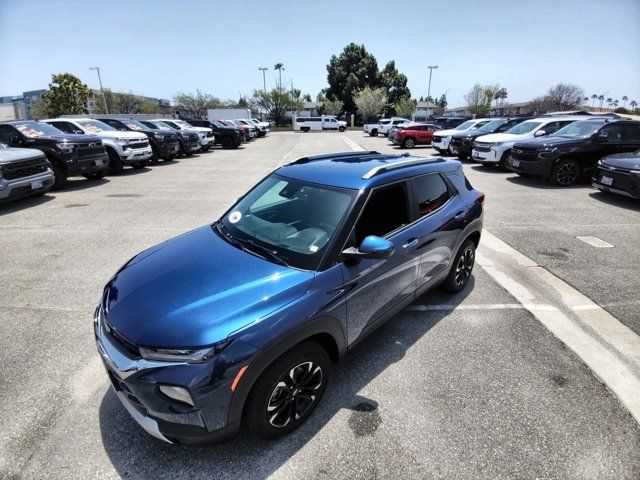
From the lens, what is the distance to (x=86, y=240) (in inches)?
239

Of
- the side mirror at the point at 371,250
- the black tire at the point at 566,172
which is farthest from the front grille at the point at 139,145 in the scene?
the black tire at the point at 566,172

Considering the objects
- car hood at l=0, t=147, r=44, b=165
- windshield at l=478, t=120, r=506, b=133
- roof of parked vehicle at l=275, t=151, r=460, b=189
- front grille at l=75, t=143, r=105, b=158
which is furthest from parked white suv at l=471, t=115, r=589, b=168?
car hood at l=0, t=147, r=44, b=165

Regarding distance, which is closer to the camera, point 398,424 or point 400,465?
point 400,465

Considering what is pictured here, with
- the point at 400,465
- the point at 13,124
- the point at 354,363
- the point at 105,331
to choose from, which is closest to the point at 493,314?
the point at 354,363

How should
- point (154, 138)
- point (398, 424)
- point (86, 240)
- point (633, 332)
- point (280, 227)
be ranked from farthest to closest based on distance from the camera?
point (154, 138), point (86, 240), point (633, 332), point (280, 227), point (398, 424)

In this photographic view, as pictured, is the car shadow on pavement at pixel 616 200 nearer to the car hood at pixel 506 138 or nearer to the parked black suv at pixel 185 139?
the car hood at pixel 506 138

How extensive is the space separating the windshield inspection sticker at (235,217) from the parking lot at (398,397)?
63.4 inches

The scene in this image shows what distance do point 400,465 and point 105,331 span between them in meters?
2.08

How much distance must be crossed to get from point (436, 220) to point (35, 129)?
455 inches

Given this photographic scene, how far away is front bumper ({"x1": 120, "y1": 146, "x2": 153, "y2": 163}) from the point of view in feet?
39.8

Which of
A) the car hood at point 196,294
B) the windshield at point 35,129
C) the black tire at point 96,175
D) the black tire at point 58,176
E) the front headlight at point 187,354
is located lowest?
the black tire at point 96,175

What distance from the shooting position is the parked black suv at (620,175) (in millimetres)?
7777

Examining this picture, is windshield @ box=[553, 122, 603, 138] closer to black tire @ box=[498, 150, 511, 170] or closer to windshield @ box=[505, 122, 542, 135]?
black tire @ box=[498, 150, 511, 170]

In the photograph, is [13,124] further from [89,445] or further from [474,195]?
[474,195]
